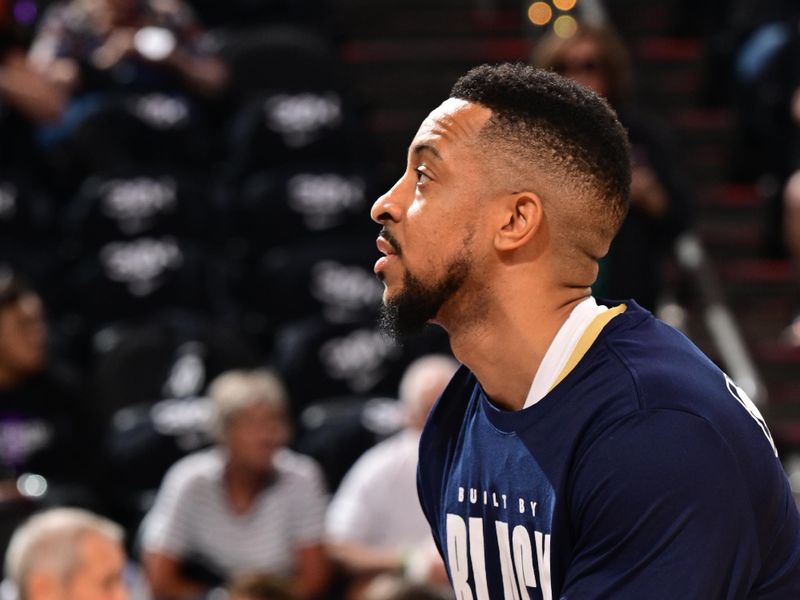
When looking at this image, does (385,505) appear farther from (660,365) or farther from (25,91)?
(660,365)

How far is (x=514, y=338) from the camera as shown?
183 cm

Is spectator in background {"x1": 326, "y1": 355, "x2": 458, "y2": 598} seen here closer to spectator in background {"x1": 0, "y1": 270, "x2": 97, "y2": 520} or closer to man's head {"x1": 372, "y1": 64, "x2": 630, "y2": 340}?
spectator in background {"x1": 0, "y1": 270, "x2": 97, "y2": 520}

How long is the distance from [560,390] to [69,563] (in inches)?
73.6

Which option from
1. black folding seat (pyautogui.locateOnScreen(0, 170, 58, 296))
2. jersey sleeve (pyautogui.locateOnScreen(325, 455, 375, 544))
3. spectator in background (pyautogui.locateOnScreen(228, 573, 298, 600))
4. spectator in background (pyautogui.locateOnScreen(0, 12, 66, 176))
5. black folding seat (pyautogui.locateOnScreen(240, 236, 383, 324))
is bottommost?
jersey sleeve (pyautogui.locateOnScreen(325, 455, 375, 544))

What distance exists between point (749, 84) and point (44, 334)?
323 cm

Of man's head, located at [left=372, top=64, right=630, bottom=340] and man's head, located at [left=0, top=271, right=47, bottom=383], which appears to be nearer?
man's head, located at [left=372, top=64, right=630, bottom=340]

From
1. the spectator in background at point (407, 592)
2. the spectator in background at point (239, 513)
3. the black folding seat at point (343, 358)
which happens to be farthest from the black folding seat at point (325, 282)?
the spectator in background at point (407, 592)

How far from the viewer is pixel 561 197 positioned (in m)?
1.76

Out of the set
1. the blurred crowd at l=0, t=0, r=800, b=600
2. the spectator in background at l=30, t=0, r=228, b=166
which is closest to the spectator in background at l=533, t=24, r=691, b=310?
the blurred crowd at l=0, t=0, r=800, b=600

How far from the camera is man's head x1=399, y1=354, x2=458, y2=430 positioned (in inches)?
193

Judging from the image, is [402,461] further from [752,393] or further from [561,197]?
[561,197]

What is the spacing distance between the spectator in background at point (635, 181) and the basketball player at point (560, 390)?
2765 mm

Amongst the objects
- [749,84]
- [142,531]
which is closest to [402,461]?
[142,531]

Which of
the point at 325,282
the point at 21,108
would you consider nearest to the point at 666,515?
the point at 325,282
